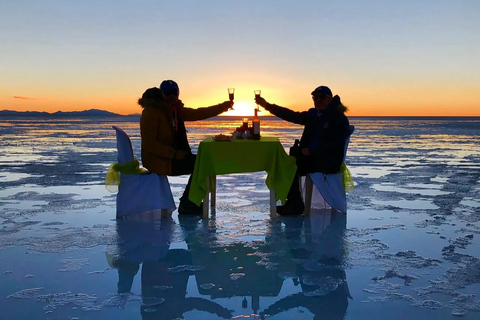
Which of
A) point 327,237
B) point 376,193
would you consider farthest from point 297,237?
point 376,193

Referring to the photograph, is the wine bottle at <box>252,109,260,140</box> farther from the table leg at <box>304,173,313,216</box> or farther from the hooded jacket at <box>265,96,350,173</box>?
the table leg at <box>304,173,313,216</box>

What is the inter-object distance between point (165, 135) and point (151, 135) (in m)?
0.21

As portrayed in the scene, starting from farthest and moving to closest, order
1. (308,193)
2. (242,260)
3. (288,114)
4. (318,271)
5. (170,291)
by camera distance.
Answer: (288,114) < (308,193) < (242,260) < (318,271) < (170,291)

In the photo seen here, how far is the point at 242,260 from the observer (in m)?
3.73

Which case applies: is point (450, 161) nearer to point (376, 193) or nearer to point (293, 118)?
point (376, 193)

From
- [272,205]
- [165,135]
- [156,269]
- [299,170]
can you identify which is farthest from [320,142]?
[156,269]

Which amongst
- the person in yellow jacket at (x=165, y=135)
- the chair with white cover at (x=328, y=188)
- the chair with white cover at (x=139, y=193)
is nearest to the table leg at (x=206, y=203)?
the person in yellow jacket at (x=165, y=135)

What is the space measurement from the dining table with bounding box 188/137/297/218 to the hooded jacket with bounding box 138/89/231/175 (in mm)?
330

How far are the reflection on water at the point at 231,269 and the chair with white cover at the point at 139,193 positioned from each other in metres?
0.20

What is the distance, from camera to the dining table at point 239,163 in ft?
16.9

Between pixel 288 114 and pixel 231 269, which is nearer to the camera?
pixel 231 269

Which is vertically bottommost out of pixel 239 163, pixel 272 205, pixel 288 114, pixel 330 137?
pixel 272 205

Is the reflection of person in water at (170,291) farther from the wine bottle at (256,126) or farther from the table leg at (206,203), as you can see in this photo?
the wine bottle at (256,126)

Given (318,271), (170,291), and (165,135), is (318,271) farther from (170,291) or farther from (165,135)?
(165,135)
